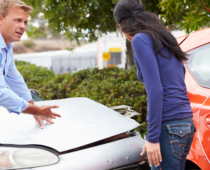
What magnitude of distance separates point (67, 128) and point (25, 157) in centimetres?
43

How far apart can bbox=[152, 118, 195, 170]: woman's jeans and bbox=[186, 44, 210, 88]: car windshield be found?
54cm

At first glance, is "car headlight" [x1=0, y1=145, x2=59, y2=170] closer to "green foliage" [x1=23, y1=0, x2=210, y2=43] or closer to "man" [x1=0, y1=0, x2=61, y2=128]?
"man" [x1=0, y1=0, x2=61, y2=128]

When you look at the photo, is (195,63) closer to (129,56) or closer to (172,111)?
(172,111)

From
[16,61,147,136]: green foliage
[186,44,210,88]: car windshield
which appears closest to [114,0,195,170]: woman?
[186,44,210,88]: car windshield

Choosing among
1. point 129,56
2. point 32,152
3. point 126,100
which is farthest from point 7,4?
point 129,56

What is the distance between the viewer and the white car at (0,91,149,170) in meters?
1.76

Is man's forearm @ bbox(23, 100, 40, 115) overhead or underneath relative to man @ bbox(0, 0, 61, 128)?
underneath

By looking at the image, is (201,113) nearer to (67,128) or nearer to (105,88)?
(67,128)

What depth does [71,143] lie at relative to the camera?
1.88m

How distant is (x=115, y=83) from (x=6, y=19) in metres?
3.25

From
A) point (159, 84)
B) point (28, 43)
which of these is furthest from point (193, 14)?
point (28, 43)

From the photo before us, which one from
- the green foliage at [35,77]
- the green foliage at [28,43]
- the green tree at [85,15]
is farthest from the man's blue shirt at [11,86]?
the green foliage at [28,43]

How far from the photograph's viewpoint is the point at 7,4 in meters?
1.83

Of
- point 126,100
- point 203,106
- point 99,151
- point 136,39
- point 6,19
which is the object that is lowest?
point 126,100
